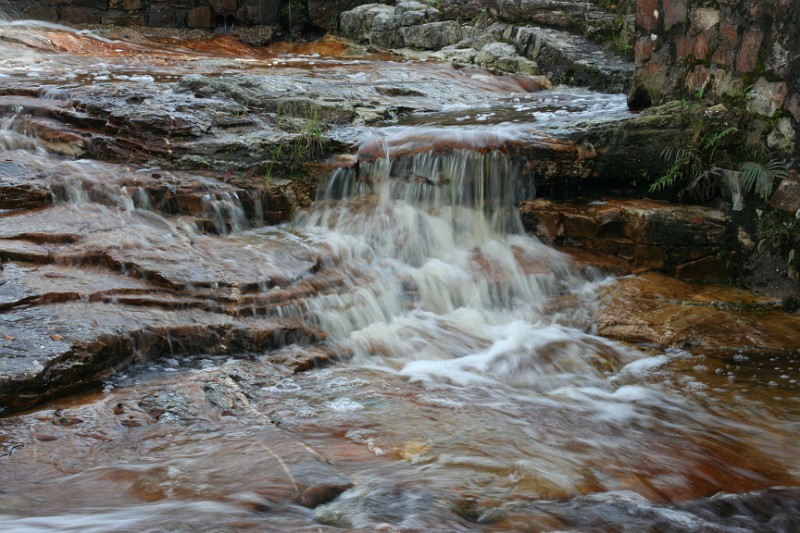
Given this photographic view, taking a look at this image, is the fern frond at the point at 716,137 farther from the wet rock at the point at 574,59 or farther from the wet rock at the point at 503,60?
the wet rock at the point at 503,60

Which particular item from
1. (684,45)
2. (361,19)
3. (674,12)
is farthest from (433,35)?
(684,45)

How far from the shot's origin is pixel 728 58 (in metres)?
5.59

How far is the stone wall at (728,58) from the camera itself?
5051 millimetres

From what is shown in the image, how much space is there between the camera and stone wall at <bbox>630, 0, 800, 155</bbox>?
16.6 ft

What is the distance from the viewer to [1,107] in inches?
233

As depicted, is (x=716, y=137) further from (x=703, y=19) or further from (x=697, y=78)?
(x=703, y=19)

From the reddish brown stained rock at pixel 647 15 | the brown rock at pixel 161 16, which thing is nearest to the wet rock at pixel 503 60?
the reddish brown stained rock at pixel 647 15


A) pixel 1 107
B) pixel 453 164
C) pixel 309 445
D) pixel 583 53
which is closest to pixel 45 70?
pixel 1 107

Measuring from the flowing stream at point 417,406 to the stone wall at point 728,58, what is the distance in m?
1.17

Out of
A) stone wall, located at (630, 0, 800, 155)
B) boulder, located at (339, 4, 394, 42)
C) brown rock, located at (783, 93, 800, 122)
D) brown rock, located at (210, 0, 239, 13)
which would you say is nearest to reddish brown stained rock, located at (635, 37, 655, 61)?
stone wall, located at (630, 0, 800, 155)

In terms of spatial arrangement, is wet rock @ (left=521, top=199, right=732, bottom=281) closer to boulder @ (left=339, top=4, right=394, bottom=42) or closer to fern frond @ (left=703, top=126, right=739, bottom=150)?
fern frond @ (left=703, top=126, right=739, bottom=150)

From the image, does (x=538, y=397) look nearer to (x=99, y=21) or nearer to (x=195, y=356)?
(x=195, y=356)

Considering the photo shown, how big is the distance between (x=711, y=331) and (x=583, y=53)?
5.17 m

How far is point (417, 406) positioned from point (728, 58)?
3829mm
